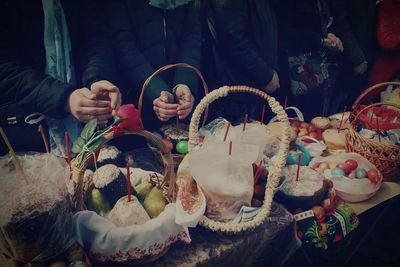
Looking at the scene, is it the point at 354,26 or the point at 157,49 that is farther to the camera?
the point at 354,26

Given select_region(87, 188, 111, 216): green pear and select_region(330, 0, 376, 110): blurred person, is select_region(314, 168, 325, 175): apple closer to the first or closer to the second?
select_region(87, 188, 111, 216): green pear

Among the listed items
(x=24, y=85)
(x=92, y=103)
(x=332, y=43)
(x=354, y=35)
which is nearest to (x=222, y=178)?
(x=92, y=103)

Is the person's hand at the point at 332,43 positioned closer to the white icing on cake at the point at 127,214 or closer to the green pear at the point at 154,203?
the green pear at the point at 154,203

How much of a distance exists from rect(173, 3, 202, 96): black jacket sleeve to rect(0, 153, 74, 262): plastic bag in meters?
1.17

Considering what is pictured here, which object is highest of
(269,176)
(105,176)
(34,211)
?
(34,211)

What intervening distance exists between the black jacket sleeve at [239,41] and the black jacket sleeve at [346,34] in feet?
3.25

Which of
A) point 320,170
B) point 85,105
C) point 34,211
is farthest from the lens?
point 320,170

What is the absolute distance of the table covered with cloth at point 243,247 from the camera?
1.26m

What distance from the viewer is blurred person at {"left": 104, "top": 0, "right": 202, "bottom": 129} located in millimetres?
1799

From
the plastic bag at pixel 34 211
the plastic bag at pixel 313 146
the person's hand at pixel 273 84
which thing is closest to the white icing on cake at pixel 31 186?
the plastic bag at pixel 34 211

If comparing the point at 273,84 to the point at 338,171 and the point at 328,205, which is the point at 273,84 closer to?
the point at 338,171

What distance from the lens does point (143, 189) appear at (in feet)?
4.39

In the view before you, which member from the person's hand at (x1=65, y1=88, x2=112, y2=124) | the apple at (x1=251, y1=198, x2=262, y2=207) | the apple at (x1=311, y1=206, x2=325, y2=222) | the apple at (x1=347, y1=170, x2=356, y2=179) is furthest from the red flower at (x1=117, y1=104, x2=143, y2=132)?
the apple at (x1=347, y1=170, x2=356, y2=179)

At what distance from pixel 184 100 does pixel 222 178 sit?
700 mm
